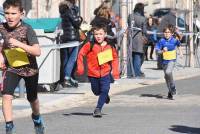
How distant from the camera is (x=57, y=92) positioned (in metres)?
15.6

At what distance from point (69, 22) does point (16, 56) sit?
301 inches

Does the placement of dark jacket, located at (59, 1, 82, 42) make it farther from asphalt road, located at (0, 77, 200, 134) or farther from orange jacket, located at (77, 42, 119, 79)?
orange jacket, located at (77, 42, 119, 79)

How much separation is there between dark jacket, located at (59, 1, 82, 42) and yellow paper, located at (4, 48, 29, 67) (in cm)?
757

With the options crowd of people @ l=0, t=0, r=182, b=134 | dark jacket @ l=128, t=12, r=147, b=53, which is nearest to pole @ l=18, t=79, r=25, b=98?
crowd of people @ l=0, t=0, r=182, b=134

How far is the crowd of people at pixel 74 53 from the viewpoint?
8617mm

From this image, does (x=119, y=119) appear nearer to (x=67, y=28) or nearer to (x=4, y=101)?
(x=4, y=101)

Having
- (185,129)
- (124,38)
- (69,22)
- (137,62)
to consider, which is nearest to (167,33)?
(69,22)

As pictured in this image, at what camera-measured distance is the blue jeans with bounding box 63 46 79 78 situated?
53.8ft

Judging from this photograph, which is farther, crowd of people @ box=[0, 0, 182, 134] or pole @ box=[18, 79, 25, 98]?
pole @ box=[18, 79, 25, 98]

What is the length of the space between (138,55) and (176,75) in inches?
61.3

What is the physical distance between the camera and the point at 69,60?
1642 cm

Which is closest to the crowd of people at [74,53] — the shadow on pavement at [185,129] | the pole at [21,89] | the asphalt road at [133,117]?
the asphalt road at [133,117]

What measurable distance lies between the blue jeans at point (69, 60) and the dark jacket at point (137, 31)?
11.2 ft

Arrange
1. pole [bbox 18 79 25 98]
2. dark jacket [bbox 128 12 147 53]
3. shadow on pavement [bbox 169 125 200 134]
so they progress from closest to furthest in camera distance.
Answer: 1. shadow on pavement [bbox 169 125 200 134]
2. pole [bbox 18 79 25 98]
3. dark jacket [bbox 128 12 147 53]
